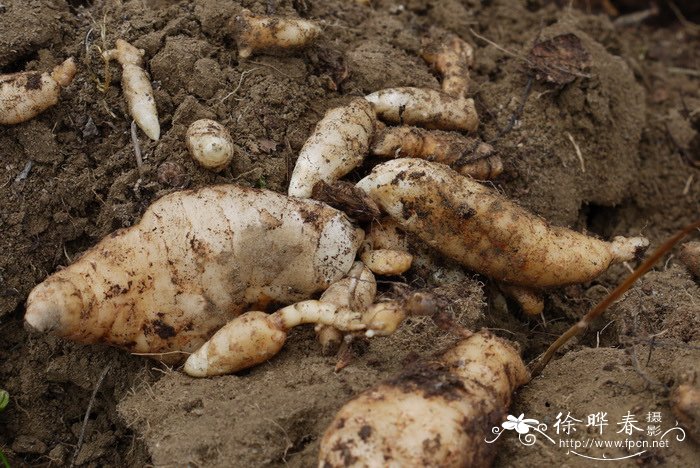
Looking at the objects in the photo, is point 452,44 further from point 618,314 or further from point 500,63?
point 618,314

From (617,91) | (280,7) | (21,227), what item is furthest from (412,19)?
(21,227)

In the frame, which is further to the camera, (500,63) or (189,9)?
(500,63)

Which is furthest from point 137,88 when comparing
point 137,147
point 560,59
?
point 560,59

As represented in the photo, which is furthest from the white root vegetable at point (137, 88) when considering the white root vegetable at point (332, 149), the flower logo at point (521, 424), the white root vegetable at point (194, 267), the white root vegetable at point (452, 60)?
the flower logo at point (521, 424)

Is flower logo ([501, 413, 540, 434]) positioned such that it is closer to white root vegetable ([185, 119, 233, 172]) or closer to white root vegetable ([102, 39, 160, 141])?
white root vegetable ([185, 119, 233, 172])

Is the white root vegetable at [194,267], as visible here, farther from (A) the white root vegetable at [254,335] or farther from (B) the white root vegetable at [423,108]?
(B) the white root vegetable at [423,108]

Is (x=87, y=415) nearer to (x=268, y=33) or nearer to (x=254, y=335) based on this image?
(x=254, y=335)

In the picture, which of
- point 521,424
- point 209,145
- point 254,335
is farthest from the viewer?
point 209,145
